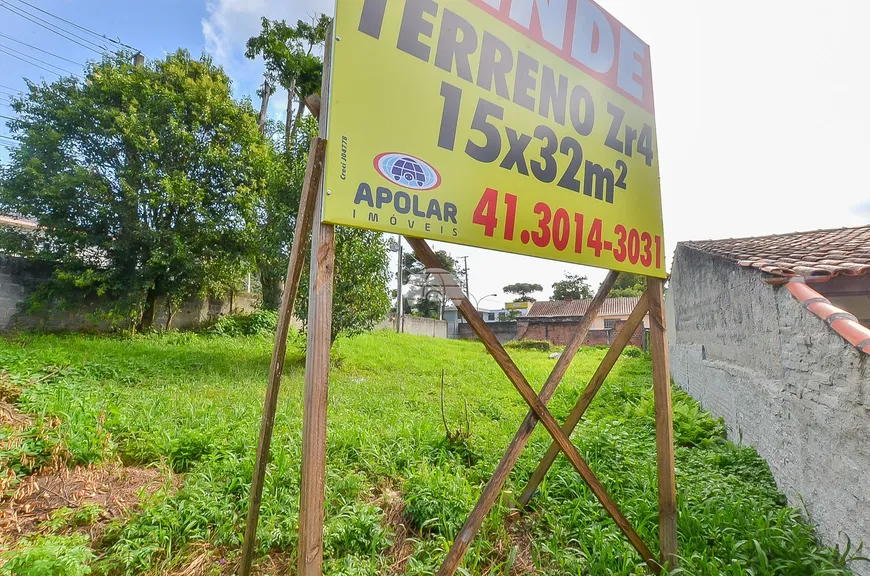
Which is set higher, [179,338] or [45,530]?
[179,338]

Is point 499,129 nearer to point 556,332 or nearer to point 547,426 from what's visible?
point 547,426

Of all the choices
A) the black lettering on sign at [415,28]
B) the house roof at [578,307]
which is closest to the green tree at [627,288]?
the house roof at [578,307]

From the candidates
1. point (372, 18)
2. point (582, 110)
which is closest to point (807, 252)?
point (582, 110)

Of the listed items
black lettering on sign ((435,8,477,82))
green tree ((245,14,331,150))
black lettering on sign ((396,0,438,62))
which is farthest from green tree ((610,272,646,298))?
black lettering on sign ((396,0,438,62))

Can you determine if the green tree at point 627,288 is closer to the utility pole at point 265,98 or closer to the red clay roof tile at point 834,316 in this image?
the utility pole at point 265,98

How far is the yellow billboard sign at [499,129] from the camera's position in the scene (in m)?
1.36

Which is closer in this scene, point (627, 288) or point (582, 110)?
point (582, 110)

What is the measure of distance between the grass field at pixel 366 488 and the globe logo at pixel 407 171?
1.92 meters

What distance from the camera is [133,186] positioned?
821 centimetres

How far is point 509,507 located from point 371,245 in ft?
18.9

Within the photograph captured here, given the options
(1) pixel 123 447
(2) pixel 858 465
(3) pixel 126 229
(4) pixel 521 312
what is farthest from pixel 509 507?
(4) pixel 521 312

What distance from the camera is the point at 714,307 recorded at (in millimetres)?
5109

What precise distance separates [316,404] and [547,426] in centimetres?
113

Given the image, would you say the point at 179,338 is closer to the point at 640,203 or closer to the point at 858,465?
the point at 640,203
